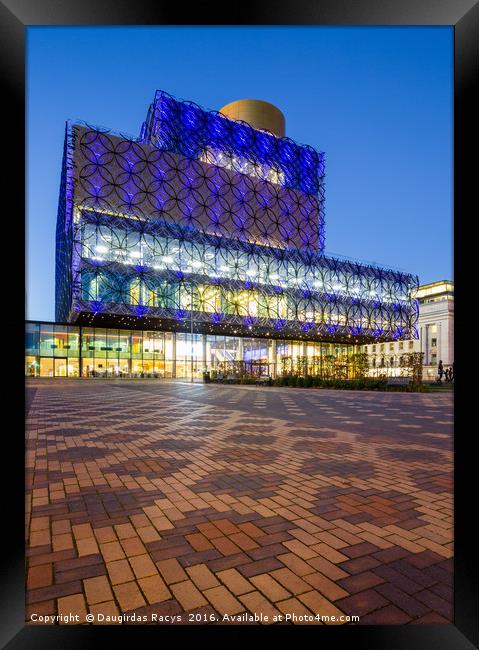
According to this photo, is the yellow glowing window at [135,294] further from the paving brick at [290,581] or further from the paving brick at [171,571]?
the paving brick at [290,581]

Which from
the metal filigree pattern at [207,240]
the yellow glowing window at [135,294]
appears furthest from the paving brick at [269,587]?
the yellow glowing window at [135,294]

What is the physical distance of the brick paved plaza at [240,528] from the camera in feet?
7.09

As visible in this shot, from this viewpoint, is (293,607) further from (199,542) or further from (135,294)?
(135,294)

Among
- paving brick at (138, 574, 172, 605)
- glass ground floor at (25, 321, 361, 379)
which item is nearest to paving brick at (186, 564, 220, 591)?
paving brick at (138, 574, 172, 605)

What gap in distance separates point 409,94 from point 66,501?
16.8 feet

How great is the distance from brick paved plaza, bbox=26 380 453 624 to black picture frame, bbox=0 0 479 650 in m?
0.34

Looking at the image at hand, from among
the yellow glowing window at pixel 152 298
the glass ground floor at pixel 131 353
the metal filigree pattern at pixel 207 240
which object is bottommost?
the glass ground floor at pixel 131 353

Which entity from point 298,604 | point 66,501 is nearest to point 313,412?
point 66,501

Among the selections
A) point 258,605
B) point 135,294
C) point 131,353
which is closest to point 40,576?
point 258,605

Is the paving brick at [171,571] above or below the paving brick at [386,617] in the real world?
below

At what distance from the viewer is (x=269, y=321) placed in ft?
159

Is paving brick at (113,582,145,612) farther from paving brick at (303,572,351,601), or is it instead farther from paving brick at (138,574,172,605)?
paving brick at (303,572,351,601)

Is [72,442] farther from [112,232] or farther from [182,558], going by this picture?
[112,232]

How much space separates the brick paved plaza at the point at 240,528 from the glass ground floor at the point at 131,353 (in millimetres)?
33889
